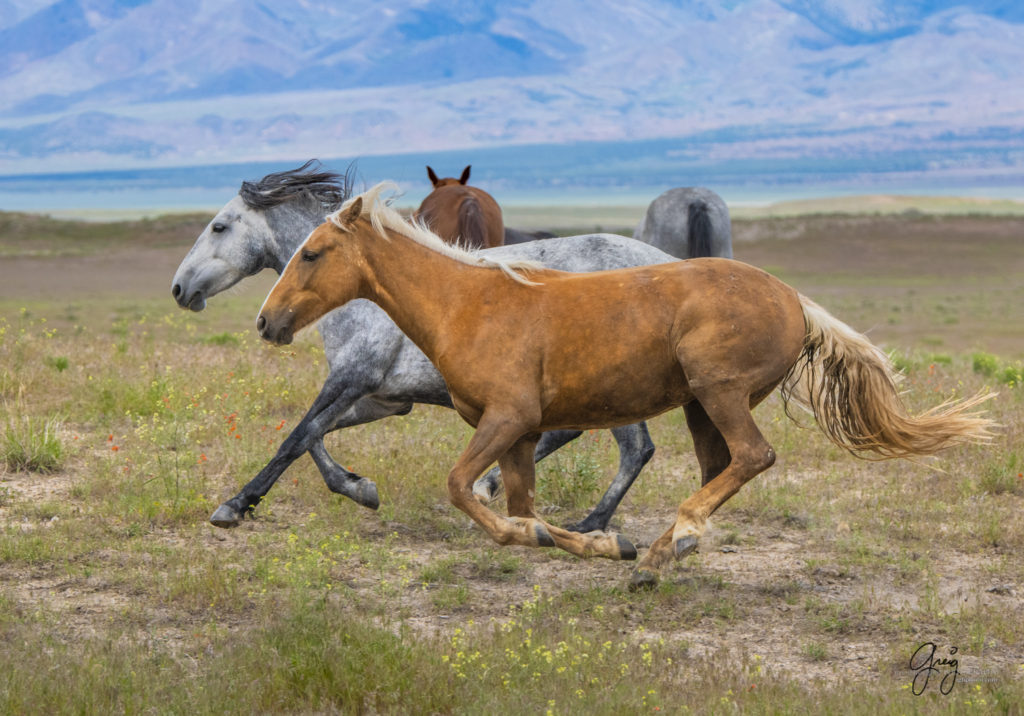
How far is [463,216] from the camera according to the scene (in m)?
10.5

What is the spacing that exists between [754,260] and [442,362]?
4452cm

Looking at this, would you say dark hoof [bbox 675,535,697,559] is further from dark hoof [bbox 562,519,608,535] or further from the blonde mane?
dark hoof [bbox 562,519,608,535]

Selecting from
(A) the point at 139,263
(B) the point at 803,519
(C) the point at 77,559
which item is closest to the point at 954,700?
(B) the point at 803,519

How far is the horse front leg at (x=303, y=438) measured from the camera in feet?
23.0

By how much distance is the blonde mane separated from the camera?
5.79 metres

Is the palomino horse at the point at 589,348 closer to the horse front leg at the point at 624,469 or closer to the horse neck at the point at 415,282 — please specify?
the horse neck at the point at 415,282

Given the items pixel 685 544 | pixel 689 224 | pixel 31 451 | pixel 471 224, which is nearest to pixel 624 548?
pixel 685 544

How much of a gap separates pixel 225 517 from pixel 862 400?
12.2 ft

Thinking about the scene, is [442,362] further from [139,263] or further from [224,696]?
[139,263]

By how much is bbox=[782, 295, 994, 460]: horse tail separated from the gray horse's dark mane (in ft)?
10.8

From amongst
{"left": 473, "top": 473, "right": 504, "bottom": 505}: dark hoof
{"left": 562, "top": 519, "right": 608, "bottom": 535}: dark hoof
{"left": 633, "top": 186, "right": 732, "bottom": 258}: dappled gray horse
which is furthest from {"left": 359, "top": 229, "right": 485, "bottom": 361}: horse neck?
{"left": 633, "top": 186, "right": 732, "bottom": 258}: dappled gray horse

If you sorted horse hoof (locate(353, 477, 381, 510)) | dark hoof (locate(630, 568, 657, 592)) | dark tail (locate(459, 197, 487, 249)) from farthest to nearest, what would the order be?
dark tail (locate(459, 197, 487, 249)), horse hoof (locate(353, 477, 381, 510)), dark hoof (locate(630, 568, 657, 592))

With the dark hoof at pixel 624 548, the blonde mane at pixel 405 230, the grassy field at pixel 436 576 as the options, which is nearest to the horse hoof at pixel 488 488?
the grassy field at pixel 436 576

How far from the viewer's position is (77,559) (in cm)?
660
